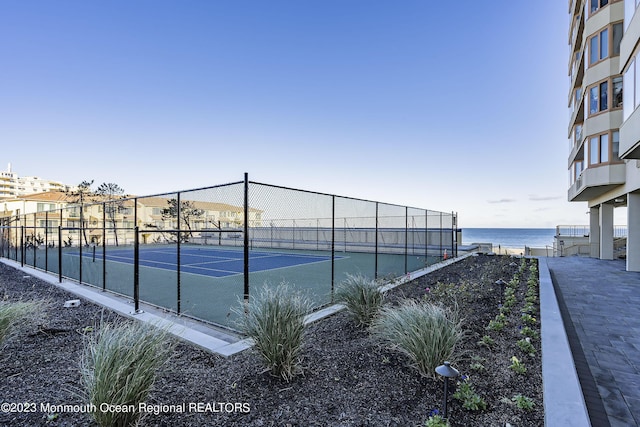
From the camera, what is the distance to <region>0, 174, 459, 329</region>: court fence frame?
630cm

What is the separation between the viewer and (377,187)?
30.2 m

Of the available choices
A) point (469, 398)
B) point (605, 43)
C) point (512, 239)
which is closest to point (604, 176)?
point (605, 43)

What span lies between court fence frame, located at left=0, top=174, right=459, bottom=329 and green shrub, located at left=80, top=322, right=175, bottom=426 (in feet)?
5.09

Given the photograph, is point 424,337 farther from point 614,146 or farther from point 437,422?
point 614,146

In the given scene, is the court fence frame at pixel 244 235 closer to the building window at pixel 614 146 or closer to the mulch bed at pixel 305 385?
the mulch bed at pixel 305 385

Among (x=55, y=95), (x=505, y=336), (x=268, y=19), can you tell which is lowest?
(x=505, y=336)

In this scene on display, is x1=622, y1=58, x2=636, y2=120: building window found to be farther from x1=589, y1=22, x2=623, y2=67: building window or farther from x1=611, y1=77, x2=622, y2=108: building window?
x1=589, y1=22, x2=623, y2=67: building window

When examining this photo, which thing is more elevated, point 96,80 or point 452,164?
point 96,80

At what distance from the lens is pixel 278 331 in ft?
10.3

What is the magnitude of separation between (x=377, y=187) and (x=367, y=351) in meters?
27.3

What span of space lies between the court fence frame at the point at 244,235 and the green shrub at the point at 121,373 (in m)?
1.55

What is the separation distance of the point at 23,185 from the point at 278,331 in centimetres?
14349

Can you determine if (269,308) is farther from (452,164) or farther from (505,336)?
(452,164)

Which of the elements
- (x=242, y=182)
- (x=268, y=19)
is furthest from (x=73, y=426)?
(x=268, y=19)
